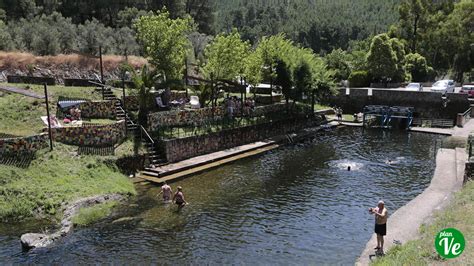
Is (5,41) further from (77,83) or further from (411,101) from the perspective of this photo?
(411,101)

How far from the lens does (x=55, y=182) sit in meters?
22.2

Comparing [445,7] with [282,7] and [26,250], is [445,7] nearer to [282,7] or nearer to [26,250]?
[26,250]

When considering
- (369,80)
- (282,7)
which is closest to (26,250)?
(369,80)

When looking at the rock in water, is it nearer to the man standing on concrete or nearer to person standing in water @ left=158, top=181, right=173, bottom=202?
person standing in water @ left=158, top=181, right=173, bottom=202

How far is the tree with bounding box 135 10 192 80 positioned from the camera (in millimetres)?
34438

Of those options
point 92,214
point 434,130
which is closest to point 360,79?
point 434,130

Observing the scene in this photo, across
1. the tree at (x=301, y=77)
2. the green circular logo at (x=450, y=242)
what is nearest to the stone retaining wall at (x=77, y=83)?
the tree at (x=301, y=77)

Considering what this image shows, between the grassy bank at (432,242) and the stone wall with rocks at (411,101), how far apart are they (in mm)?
34171

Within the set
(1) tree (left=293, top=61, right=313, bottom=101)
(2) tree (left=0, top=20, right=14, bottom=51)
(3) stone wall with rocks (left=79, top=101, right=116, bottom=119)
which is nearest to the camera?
(3) stone wall with rocks (left=79, top=101, right=116, bottom=119)

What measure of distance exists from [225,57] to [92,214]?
21.5 meters

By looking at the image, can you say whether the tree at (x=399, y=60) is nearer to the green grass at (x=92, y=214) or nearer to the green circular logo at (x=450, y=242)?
the green grass at (x=92, y=214)

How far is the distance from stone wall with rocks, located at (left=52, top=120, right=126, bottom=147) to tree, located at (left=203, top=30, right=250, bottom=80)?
12046 millimetres

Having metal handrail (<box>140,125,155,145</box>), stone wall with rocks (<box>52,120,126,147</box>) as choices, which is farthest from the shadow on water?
stone wall with rocks (<box>52,120,126,147</box>)

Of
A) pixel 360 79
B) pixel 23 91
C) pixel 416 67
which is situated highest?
pixel 416 67
